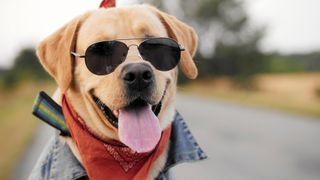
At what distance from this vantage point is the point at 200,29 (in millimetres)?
36312

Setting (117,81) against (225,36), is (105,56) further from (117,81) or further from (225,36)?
(225,36)

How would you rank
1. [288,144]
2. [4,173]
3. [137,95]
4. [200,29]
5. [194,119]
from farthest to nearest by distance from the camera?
[200,29]
[194,119]
[288,144]
[4,173]
[137,95]

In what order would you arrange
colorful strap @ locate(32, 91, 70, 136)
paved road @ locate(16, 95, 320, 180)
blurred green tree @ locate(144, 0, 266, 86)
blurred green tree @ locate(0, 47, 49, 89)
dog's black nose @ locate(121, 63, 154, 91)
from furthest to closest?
blurred green tree @ locate(144, 0, 266, 86), blurred green tree @ locate(0, 47, 49, 89), paved road @ locate(16, 95, 320, 180), colorful strap @ locate(32, 91, 70, 136), dog's black nose @ locate(121, 63, 154, 91)

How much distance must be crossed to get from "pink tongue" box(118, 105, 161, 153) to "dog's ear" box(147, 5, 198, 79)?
1.66 feet

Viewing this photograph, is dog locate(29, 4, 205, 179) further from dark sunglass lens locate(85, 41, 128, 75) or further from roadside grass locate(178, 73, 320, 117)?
roadside grass locate(178, 73, 320, 117)

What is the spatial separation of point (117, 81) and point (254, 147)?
606 centimetres

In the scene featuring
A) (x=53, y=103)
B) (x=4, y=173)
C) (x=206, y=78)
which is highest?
(x=53, y=103)

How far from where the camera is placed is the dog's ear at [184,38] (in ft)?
11.4

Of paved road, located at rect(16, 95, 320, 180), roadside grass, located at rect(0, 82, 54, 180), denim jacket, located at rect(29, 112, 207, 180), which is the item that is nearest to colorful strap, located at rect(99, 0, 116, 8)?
denim jacket, located at rect(29, 112, 207, 180)

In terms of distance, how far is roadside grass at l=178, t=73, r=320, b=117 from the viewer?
603 inches

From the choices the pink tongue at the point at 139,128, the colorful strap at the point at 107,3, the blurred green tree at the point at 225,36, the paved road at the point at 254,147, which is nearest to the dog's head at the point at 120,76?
the pink tongue at the point at 139,128

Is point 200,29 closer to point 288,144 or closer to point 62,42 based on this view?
point 288,144

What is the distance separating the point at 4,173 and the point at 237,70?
91.0 ft

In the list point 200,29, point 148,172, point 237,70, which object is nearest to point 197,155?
point 148,172
